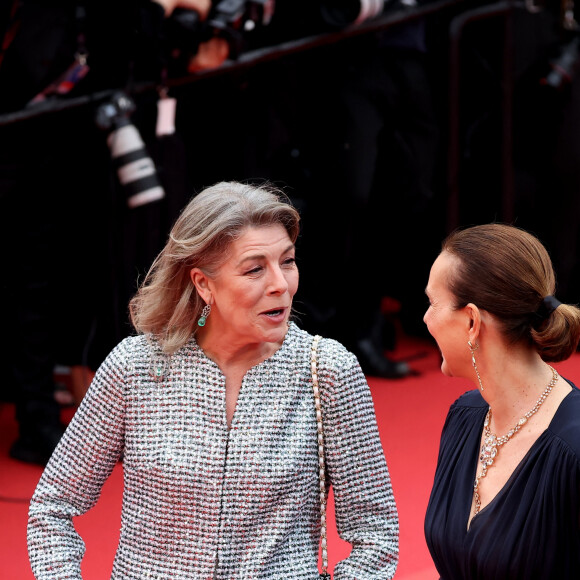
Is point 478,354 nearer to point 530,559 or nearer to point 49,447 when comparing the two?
A: point 530,559

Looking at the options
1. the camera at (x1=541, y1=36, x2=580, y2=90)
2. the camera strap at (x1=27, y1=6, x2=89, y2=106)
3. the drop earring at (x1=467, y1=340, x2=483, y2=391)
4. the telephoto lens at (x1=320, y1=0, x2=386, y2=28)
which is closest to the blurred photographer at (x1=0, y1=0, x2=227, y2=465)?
the camera strap at (x1=27, y1=6, x2=89, y2=106)

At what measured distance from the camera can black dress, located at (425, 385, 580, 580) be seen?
6.56 feet

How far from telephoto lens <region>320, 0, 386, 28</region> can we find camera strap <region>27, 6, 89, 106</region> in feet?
3.57

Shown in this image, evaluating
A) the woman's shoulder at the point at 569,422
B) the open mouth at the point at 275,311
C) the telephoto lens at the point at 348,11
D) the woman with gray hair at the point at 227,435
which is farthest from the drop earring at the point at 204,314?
the telephoto lens at the point at 348,11

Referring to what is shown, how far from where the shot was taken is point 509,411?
85.6 inches

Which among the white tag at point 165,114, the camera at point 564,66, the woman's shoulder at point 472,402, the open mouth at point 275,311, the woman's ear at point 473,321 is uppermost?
the open mouth at point 275,311

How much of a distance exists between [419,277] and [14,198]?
2.21 m

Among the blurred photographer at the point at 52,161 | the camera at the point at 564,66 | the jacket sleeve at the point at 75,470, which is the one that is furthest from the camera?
the camera at the point at 564,66

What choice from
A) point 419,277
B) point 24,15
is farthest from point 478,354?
point 419,277

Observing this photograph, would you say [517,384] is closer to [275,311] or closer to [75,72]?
[275,311]

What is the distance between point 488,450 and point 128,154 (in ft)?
6.29

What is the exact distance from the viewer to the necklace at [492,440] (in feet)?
7.02

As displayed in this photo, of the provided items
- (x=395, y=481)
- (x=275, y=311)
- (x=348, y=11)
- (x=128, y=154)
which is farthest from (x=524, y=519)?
(x=348, y=11)

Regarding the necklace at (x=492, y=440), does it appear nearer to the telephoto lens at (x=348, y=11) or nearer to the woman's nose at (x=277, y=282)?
the woman's nose at (x=277, y=282)
